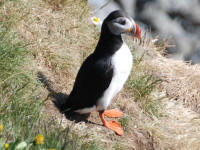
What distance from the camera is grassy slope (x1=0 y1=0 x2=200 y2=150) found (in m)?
4.19

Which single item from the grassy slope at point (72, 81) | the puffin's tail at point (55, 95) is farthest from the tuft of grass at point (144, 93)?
the puffin's tail at point (55, 95)

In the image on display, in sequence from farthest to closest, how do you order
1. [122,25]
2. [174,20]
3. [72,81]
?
[174,20] → [72,81] → [122,25]

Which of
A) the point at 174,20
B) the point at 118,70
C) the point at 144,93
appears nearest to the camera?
the point at 118,70

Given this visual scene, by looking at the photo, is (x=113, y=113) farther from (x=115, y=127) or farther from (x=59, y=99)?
(x=59, y=99)

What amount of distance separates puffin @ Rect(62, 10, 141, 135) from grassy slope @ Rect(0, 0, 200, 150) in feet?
0.96

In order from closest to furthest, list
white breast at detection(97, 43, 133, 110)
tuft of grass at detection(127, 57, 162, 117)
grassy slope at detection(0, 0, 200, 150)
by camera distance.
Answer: white breast at detection(97, 43, 133, 110) → grassy slope at detection(0, 0, 200, 150) → tuft of grass at detection(127, 57, 162, 117)

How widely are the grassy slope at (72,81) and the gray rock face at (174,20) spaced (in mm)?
1123

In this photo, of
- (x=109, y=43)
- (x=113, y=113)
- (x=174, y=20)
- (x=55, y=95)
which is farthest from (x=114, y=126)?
(x=174, y=20)

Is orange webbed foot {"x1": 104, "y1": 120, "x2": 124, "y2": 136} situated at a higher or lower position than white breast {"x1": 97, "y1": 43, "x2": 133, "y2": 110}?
lower

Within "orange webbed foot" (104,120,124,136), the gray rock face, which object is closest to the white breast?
"orange webbed foot" (104,120,124,136)

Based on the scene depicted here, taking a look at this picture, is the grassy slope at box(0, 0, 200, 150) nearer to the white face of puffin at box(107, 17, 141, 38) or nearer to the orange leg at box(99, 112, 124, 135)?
the orange leg at box(99, 112, 124, 135)

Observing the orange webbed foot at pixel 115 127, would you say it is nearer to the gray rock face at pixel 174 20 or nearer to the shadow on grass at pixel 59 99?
the shadow on grass at pixel 59 99

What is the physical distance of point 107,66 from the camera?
393 centimetres

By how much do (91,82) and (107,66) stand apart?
0.85 feet
